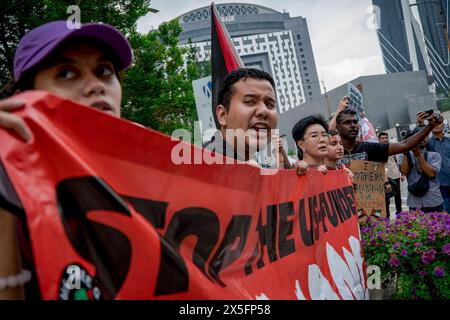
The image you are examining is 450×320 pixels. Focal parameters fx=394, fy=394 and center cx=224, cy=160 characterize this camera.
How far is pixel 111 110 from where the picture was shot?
53.4 inches

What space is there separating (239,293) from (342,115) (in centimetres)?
318

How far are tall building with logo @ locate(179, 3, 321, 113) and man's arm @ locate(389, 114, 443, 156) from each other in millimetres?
95657

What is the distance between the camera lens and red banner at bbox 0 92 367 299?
908 millimetres

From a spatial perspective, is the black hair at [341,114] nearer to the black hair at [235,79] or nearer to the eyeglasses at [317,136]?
the eyeglasses at [317,136]

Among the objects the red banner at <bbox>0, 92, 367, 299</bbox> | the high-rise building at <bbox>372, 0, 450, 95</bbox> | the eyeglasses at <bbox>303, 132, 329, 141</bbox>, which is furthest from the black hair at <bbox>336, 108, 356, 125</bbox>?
the high-rise building at <bbox>372, 0, 450, 95</bbox>

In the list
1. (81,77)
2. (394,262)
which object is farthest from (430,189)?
(81,77)

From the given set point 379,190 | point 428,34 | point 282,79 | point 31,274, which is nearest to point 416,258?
point 379,190

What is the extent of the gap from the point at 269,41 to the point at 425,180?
110m

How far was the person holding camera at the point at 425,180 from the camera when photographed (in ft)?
14.9

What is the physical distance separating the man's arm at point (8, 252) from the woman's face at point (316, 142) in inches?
107

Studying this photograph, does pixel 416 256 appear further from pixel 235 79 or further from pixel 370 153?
pixel 235 79

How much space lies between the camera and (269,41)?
109 metres

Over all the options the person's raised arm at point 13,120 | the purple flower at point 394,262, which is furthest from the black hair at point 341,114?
the person's raised arm at point 13,120

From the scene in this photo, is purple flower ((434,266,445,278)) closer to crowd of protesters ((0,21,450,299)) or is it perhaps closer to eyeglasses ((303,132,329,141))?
crowd of protesters ((0,21,450,299))
